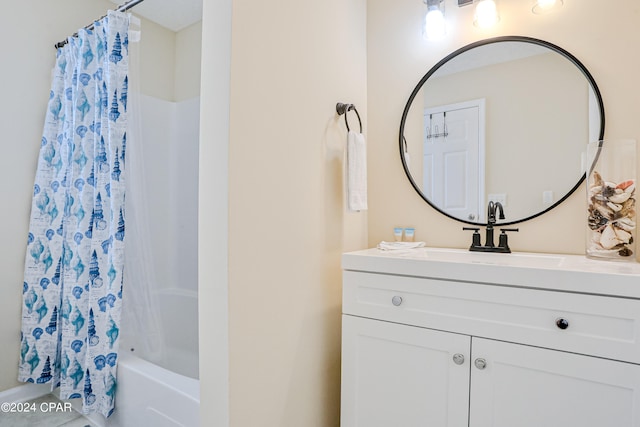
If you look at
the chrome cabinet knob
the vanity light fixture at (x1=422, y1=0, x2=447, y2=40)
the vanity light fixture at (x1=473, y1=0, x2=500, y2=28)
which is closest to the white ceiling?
the vanity light fixture at (x1=422, y1=0, x2=447, y2=40)

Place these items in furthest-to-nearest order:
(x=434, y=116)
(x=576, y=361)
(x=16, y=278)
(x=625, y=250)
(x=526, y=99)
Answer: (x=16, y=278) → (x=434, y=116) → (x=526, y=99) → (x=625, y=250) → (x=576, y=361)

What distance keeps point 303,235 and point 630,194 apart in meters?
1.18

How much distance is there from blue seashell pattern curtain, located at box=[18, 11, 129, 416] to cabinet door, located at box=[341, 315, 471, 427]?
3.70 ft

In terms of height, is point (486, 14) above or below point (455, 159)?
above

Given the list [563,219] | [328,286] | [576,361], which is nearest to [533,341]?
[576,361]

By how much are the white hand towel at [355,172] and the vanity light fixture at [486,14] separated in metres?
0.73

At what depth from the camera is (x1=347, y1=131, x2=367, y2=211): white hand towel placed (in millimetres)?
1456

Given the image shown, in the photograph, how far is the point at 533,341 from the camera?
102 centimetres

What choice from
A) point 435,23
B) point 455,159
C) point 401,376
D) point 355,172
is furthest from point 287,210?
point 435,23

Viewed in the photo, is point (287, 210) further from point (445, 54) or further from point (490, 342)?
point (445, 54)

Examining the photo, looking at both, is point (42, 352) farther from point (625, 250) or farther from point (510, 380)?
point (625, 250)

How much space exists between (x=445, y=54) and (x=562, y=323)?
1.25 meters

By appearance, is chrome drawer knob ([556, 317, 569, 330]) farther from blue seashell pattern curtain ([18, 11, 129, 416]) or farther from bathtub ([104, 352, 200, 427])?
blue seashell pattern curtain ([18, 11, 129, 416])

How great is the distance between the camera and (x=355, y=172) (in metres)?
1.47
